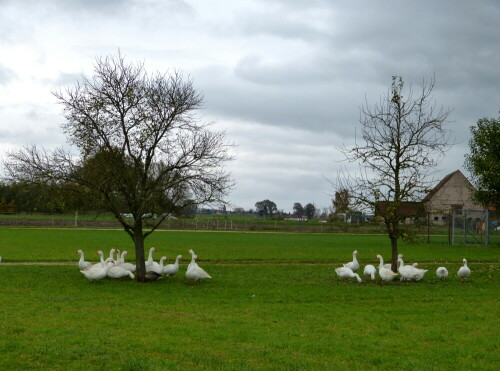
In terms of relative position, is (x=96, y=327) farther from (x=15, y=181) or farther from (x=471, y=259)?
(x=471, y=259)

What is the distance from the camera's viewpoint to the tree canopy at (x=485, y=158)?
155ft

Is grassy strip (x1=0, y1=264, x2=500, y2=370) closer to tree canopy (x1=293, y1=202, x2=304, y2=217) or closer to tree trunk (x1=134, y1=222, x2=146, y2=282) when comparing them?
tree trunk (x1=134, y1=222, x2=146, y2=282)

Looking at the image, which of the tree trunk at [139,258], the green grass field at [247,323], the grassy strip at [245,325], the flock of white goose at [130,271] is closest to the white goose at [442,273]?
the green grass field at [247,323]

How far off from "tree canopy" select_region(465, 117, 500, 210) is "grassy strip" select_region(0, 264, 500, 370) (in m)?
29.3

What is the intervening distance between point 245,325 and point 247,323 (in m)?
0.26

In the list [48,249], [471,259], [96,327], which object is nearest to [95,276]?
[96,327]

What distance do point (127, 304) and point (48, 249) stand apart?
2299 centimetres

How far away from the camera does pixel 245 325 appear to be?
12.1 meters

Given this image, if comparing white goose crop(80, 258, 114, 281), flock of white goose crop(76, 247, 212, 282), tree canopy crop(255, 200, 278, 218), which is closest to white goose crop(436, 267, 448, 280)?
flock of white goose crop(76, 247, 212, 282)

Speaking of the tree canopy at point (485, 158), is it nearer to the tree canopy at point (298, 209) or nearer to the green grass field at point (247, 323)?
the green grass field at point (247, 323)

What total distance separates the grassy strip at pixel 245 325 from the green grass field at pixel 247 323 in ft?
0.09

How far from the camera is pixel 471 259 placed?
109 feet

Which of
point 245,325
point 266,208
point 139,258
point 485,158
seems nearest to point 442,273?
point 139,258

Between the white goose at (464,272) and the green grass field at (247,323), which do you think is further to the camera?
the white goose at (464,272)
